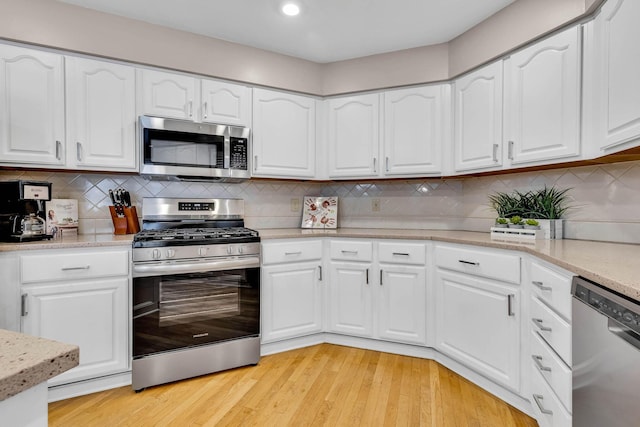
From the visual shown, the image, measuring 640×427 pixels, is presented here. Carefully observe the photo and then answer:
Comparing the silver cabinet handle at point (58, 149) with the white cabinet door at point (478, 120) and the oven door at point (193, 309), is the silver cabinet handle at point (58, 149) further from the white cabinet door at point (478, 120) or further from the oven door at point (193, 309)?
the white cabinet door at point (478, 120)

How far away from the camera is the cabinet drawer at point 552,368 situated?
1.29 metres

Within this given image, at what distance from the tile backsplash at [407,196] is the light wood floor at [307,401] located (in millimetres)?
1155

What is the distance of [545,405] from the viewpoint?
4.95 feet

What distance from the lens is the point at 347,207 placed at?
325 centimetres

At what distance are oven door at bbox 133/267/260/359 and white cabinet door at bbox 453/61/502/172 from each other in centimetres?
170

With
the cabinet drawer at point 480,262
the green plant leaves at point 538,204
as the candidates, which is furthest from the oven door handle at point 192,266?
the green plant leaves at point 538,204

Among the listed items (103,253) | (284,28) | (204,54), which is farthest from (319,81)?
(103,253)

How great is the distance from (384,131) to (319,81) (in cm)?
73

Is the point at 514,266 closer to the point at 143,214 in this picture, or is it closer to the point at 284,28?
the point at 284,28

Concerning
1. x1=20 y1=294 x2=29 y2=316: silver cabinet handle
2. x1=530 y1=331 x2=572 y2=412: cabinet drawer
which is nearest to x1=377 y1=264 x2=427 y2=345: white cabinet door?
x1=530 y1=331 x2=572 y2=412: cabinet drawer

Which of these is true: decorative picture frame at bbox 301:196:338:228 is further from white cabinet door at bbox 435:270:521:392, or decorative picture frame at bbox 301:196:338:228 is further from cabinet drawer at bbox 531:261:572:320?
cabinet drawer at bbox 531:261:572:320

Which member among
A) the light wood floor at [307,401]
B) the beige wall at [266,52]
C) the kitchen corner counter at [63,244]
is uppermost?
the beige wall at [266,52]

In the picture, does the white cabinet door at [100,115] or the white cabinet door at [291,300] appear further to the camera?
the white cabinet door at [291,300]

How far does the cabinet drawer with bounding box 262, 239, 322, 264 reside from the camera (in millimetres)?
2457
